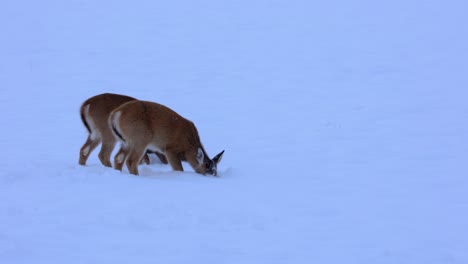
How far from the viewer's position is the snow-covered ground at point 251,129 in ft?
22.1

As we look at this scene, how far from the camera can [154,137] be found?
33.0 ft

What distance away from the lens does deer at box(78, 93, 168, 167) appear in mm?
10336

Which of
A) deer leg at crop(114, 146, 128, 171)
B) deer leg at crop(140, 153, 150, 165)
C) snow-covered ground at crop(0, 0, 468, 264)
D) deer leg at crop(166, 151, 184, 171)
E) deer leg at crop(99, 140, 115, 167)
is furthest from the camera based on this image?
deer leg at crop(140, 153, 150, 165)

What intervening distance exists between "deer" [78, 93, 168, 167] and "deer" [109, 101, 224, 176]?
0.29 metres

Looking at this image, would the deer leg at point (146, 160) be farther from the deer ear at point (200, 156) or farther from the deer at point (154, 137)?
the deer ear at point (200, 156)

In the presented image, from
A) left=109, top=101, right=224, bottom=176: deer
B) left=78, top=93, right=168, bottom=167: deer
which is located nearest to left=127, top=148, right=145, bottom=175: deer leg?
left=109, top=101, right=224, bottom=176: deer

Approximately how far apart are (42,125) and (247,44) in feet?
32.5

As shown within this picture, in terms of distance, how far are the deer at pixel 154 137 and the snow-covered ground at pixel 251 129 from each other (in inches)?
14.5

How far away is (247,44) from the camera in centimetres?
2239

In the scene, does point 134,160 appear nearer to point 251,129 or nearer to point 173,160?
point 173,160

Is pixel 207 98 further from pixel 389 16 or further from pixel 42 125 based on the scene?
pixel 389 16

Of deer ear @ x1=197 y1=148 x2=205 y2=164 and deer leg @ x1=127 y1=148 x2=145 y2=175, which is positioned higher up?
deer ear @ x1=197 y1=148 x2=205 y2=164

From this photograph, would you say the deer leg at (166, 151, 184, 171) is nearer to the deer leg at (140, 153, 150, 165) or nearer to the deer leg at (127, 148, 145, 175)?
the deer leg at (127, 148, 145, 175)

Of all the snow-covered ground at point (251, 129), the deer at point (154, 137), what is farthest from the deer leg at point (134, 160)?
the snow-covered ground at point (251, 129)
